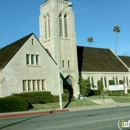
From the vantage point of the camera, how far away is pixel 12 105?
2327 centimetres

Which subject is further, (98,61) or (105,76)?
(98,61)

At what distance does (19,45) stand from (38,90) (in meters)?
6.46

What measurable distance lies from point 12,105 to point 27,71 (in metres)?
8.80

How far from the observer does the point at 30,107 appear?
2575 centimetres

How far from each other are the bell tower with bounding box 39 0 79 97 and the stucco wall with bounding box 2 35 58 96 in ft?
20.6

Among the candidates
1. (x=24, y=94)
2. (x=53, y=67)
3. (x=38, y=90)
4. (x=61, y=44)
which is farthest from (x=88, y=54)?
(x=24, y=94)

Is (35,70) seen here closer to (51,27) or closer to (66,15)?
(51,27)

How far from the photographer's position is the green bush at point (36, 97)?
28.9 metres

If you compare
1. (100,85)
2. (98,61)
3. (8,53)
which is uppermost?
(98,61)

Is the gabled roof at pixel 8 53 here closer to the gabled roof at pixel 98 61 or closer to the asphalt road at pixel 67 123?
the asphalt road at pixel 67 123

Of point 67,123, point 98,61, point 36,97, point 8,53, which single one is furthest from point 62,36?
point 67,123

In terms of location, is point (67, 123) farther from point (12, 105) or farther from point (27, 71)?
point (27, 71)

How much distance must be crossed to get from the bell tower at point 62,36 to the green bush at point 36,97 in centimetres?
1012

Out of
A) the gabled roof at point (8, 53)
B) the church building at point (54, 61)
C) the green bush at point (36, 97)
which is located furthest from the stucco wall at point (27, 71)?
the green bush at point (36, 97)
